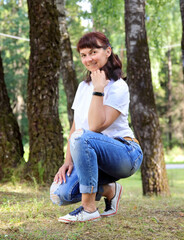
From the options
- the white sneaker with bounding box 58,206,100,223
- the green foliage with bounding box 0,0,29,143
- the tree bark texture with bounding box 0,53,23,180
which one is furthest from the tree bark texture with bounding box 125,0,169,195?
the green foliage with bounding box 0,0,29,143

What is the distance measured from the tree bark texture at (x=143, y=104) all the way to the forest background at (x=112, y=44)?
1438 mm

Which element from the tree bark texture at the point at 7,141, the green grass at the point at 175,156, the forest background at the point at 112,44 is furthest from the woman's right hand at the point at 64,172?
the green grass at the point at 175,156

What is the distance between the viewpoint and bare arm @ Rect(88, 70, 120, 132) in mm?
2839

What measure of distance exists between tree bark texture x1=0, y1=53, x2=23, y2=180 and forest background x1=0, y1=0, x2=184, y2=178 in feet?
7.64

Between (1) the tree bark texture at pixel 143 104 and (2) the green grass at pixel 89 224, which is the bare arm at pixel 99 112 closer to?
(2) the green grass at pixel 89 224

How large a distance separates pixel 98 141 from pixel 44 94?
2951 millimetres

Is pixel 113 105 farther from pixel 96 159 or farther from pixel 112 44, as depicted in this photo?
pixel 112 44

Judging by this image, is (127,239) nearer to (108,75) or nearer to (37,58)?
(108,75)

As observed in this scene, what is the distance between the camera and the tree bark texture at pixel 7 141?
561 cm

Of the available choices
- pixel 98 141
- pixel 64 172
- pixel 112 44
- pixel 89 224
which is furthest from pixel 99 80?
pixel 112 44

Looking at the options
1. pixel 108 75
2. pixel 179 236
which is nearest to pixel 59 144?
pixel 108 75

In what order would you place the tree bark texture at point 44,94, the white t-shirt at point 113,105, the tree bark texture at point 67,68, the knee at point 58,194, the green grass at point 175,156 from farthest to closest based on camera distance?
the green grass at point 175,156 → the tree bark texture at point 67,68 → the tree bark texture at point 44,94 → the knee at point 58,194 → the white t-shirt at point 113,105

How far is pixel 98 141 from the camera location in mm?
2854

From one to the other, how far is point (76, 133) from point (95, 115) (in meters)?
0.22
